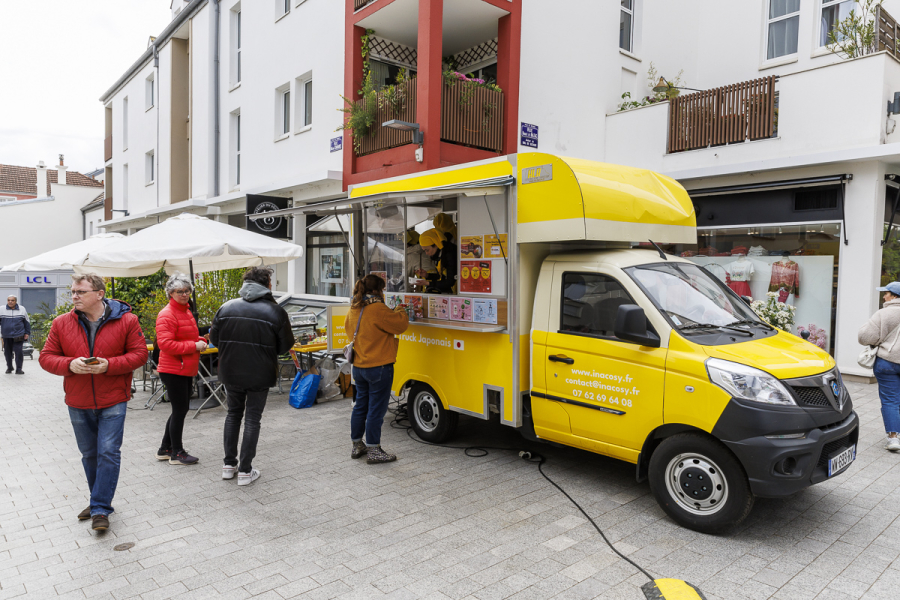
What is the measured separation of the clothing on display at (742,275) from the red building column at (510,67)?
4.66 meters

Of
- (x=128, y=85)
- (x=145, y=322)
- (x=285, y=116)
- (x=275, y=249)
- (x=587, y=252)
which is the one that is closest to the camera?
(x=587, y=252)

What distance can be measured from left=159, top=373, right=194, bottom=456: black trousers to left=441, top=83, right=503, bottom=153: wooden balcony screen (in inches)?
264

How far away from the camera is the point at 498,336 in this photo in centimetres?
556

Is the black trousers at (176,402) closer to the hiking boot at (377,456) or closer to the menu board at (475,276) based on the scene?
the hiking boot at (377,456)

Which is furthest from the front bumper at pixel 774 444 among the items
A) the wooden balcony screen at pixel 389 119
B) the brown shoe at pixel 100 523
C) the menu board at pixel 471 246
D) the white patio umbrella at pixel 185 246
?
the wooden balcony screen at pixel 389 119

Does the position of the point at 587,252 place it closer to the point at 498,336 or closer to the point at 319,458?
the point at 498,336

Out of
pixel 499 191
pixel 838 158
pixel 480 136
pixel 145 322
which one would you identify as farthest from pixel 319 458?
pixel 838 158

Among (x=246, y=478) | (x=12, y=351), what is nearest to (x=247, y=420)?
(x=246, y=478)

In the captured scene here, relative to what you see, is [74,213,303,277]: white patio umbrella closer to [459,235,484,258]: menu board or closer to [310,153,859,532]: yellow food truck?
[310,153,859,532]: yellow food truck

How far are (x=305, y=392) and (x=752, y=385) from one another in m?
5.90

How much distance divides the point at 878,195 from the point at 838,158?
0.84 metres

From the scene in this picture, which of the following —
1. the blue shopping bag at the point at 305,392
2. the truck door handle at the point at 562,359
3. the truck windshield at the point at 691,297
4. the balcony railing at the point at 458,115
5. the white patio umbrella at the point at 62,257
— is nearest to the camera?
the truck windshield at the point at 691,297

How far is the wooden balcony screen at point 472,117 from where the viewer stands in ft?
35.6

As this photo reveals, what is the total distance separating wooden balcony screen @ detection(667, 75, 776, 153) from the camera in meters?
10.3
